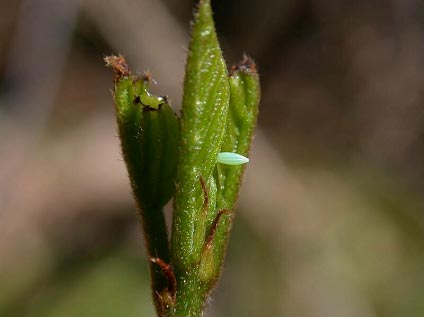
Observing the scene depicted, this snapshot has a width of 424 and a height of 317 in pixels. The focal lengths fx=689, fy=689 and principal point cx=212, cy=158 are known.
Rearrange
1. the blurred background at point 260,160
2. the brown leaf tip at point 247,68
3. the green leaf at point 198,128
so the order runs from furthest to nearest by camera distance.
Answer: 1. the blurred background at point 260,160
2. the brown leaf tip at point 247,68
3. the green leaf at point 198,128

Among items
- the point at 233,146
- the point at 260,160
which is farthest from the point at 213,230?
the point at 260,160

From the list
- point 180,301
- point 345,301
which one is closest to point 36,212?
point 345,301

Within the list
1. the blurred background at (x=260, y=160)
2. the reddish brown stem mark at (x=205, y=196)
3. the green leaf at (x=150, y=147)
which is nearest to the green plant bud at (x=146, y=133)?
the green leaf at (x=150, y=147)

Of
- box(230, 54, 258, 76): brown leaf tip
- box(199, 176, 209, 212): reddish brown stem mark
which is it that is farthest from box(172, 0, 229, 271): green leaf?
box(230, 54, 258, 76): brown leaf tip

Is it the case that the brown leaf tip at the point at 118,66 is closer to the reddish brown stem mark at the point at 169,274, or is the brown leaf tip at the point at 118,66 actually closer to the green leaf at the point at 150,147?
the green leaf at the point at 150,147

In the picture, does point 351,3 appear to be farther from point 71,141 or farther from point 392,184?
point 71,141
